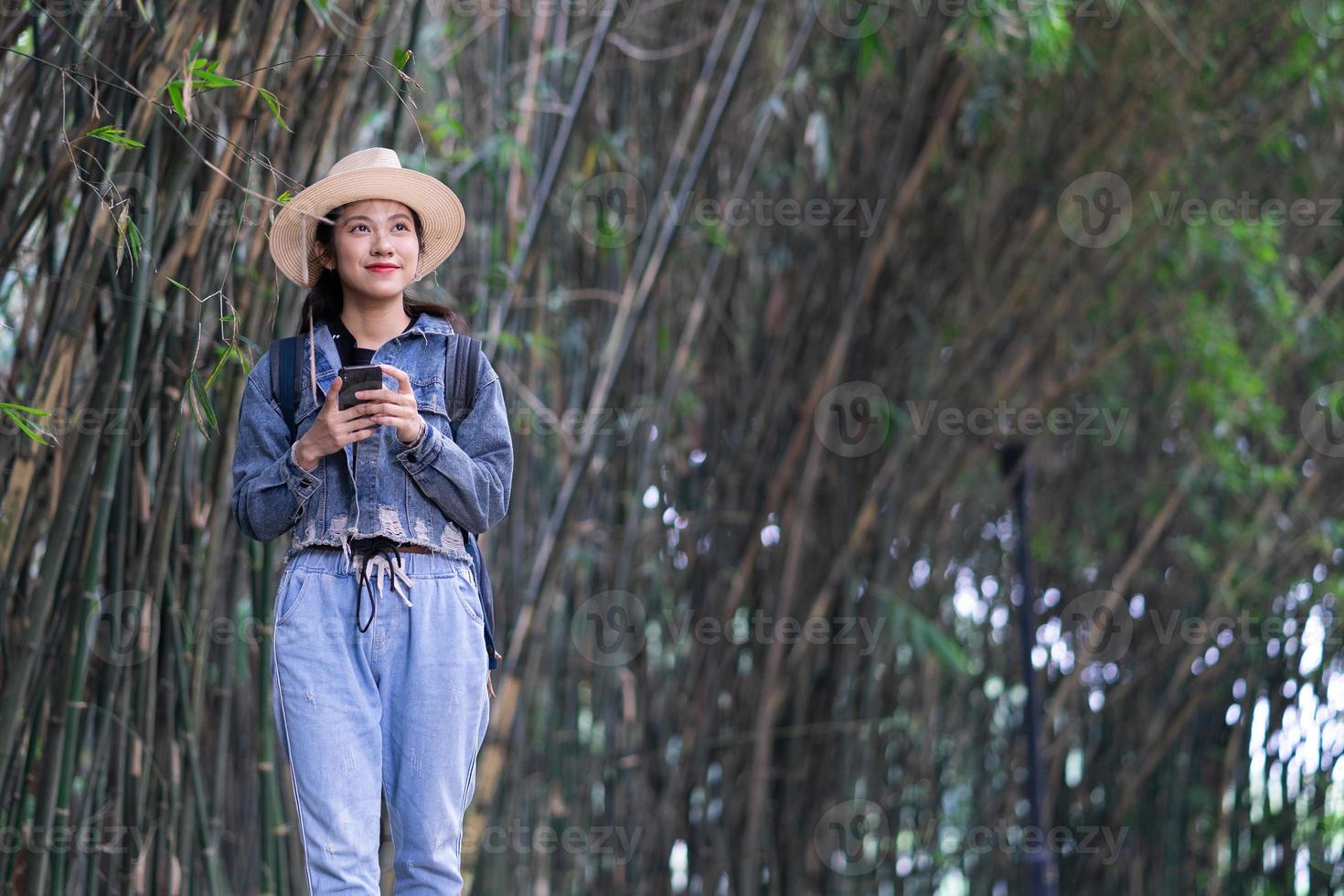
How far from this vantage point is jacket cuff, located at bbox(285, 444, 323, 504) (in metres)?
1.71

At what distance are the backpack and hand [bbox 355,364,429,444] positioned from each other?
140 millimetres

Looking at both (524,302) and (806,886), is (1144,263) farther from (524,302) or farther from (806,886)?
(524,302)

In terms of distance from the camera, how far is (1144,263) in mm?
5789

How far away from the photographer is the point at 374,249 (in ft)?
5.93

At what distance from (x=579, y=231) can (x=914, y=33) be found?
130 centimetres
